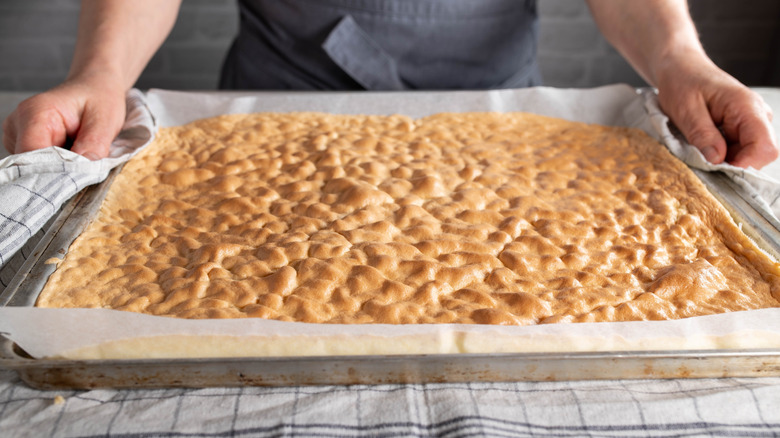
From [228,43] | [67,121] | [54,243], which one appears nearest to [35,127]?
[67,121]

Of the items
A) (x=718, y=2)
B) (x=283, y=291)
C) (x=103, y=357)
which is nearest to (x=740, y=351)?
(x=283, y=291)

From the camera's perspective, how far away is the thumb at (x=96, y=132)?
1.19 metres

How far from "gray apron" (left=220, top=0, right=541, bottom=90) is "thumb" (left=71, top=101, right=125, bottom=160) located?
0.56m

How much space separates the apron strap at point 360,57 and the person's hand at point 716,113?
66cm

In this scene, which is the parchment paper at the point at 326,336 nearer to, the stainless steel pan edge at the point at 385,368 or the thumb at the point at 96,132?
the stainless steel pan edge at the point at 385,368

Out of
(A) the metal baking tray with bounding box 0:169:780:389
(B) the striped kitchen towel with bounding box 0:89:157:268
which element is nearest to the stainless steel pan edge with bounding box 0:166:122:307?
(B) the striped kitchen towel with bounding box 0:89:157:268

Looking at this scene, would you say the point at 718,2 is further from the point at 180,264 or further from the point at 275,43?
the point at 180,264

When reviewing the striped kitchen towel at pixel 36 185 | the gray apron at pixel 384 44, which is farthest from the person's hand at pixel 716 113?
the striped kitchen towel at pixel 36 185

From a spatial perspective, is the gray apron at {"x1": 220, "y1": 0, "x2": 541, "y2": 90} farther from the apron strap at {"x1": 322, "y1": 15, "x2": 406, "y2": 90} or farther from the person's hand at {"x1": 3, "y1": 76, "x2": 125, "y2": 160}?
the person's hand at {"x1": 3, "y1": 76, "x2": 125, "y2": 160}

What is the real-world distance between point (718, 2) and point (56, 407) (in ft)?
10.8

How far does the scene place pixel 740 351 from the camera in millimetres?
717

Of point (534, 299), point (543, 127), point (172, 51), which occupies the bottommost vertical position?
point (172, 51)

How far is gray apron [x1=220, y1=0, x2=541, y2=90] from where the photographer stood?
1.67 metres

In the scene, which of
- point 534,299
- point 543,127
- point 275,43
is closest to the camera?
point 534,299
